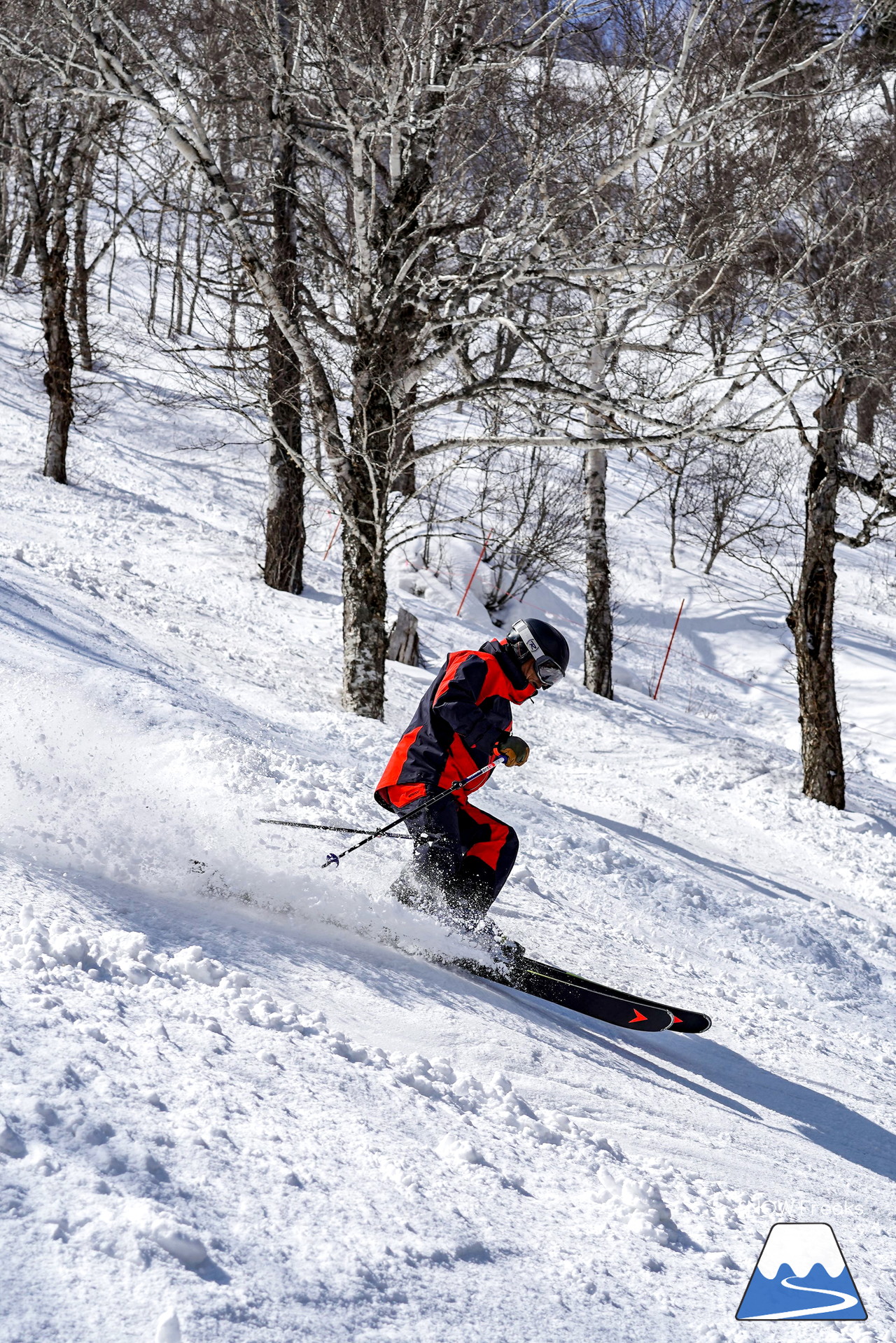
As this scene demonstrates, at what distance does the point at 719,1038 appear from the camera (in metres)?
4.88

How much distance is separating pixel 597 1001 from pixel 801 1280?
173 cm

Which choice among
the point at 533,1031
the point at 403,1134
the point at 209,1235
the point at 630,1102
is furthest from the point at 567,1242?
the point at 533,1031

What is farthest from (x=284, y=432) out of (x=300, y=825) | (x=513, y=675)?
(x=300, y=825)

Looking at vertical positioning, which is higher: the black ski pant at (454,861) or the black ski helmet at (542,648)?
the black ski helmet at (542,648)

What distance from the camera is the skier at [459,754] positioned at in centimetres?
451

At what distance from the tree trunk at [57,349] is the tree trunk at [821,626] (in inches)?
403

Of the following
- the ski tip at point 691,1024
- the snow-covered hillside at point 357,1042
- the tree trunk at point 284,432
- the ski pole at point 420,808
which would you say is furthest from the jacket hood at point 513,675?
the tree trunk at point 284,432

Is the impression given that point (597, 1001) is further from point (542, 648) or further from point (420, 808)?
point (542, 648)

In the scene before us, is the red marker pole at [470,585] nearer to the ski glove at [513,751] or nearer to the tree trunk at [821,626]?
the tree trunk at [821,626]

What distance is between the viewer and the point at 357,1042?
3307 millimetres

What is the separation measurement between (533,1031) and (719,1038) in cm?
134

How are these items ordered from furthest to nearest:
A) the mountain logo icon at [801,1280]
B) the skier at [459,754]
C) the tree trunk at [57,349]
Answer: the tree trunk at [57,349]
the skier at [459,754]
the mountain logo icon at [801,1280]

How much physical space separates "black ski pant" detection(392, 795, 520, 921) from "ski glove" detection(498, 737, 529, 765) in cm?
30

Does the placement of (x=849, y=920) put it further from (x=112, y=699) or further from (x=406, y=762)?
(x=112, y=699)
